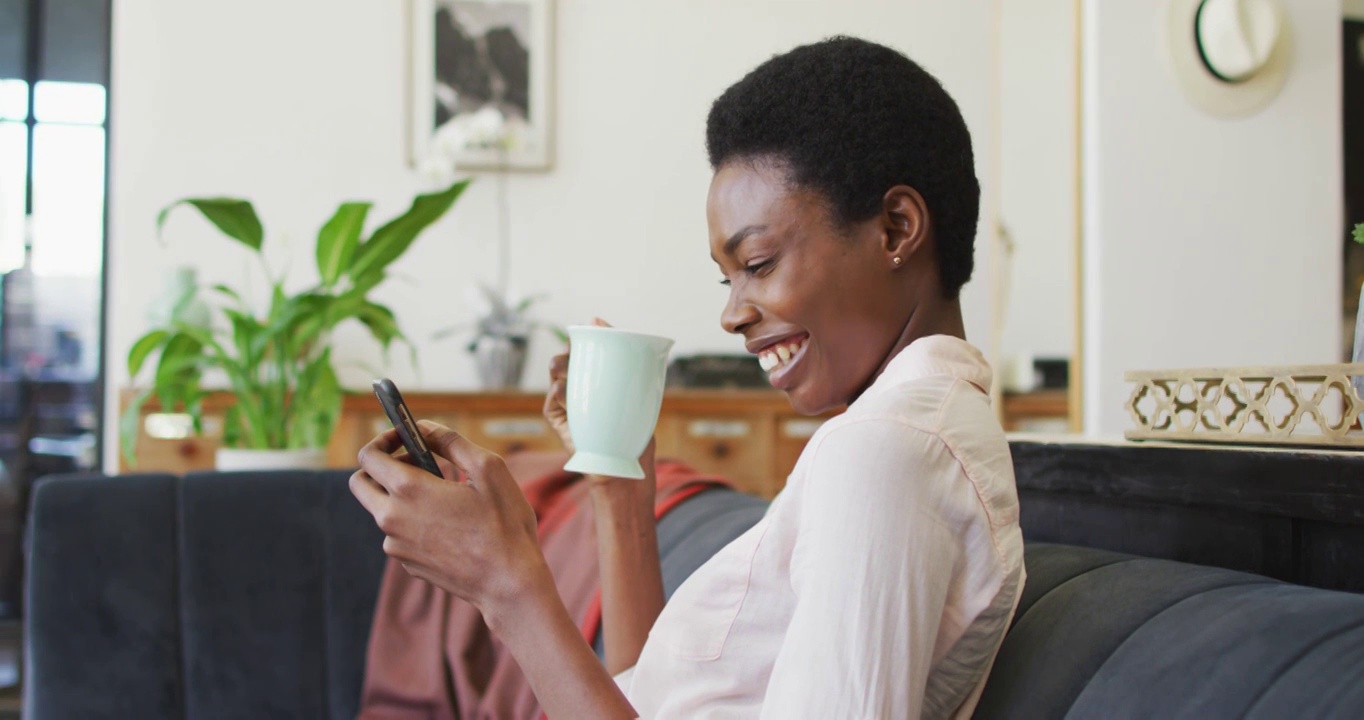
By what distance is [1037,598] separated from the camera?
0.85m

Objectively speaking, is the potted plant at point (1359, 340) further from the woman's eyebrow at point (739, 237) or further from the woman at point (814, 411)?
the woman's eyebrow at point (739, 237)

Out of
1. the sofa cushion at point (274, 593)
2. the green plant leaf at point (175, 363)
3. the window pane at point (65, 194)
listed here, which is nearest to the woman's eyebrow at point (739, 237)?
the sofa cushion at point (274, 593)

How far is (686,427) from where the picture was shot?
11.6 feet

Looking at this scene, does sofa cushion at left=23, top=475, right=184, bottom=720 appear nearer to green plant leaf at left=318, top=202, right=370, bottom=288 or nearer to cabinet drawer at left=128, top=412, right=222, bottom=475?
green plant leaf at left=318, top=202, right=370, bottom=288

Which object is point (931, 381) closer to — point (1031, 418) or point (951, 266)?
point (951, 266)

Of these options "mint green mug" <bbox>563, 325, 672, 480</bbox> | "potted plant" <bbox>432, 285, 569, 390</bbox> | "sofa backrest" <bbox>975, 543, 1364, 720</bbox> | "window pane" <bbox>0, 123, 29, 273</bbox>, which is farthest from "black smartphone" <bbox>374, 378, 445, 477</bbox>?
"window pane" <bbox>0, 123, 29, 273</bbox>

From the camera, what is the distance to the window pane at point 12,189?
402 centimetres

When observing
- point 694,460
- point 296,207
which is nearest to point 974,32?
point 694,460

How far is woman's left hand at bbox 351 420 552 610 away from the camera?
792 mm

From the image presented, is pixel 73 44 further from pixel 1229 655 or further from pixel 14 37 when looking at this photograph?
pixel 1229 655

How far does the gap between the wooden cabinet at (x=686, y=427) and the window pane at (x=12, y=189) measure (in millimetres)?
1270

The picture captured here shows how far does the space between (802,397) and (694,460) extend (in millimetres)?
2679

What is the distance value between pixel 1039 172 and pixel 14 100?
11.4 ft

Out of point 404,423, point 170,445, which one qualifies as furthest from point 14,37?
point 404,423
